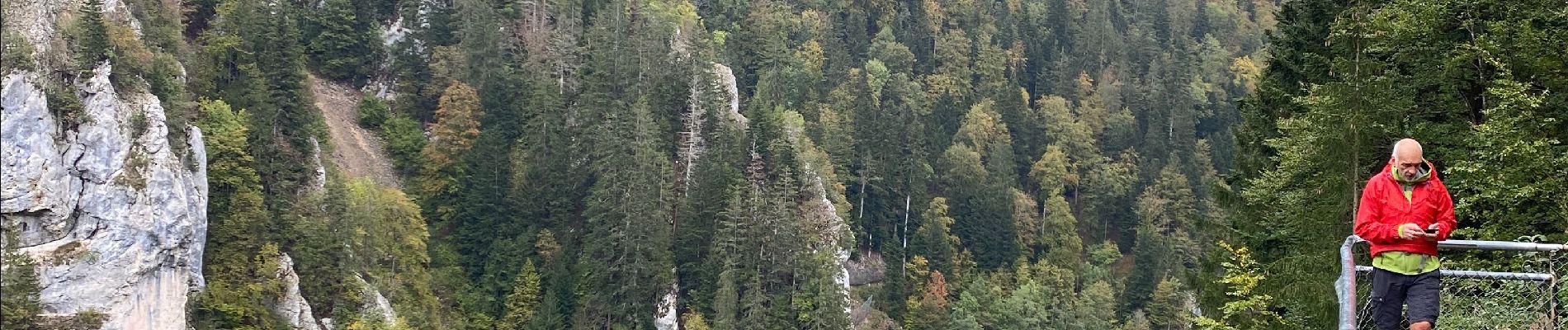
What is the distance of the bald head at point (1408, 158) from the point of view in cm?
853

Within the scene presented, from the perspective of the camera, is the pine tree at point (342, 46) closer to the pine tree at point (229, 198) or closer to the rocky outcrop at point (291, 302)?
the pine tree at point (229, 198)

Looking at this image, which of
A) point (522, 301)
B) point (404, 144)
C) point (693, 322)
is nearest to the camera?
point (693, 322)

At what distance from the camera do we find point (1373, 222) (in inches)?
345

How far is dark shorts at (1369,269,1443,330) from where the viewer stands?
8656 mm

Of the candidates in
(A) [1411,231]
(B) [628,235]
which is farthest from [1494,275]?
(B) [628,235]

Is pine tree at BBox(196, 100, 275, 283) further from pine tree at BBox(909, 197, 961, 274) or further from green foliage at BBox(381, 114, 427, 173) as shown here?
pine tree at BBox(909, 197, 961, 274)

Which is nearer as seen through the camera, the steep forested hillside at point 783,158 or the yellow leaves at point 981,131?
the steep forested hillside at point 783,158

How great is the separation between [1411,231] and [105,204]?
47.5 metres

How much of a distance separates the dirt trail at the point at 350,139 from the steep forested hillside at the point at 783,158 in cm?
66

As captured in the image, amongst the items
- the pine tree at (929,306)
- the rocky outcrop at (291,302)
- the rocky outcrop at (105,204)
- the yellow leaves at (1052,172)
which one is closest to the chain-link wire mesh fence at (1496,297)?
→ the rocky outcrop at (105,204)

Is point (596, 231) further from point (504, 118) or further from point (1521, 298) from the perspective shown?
point (1521, 298)

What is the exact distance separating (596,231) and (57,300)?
2669 centimetres

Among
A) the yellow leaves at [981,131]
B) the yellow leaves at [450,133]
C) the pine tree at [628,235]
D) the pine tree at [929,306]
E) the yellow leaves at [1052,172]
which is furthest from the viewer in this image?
the yellow leaves at [981,131]

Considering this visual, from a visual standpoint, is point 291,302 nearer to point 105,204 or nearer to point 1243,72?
point 105,204
